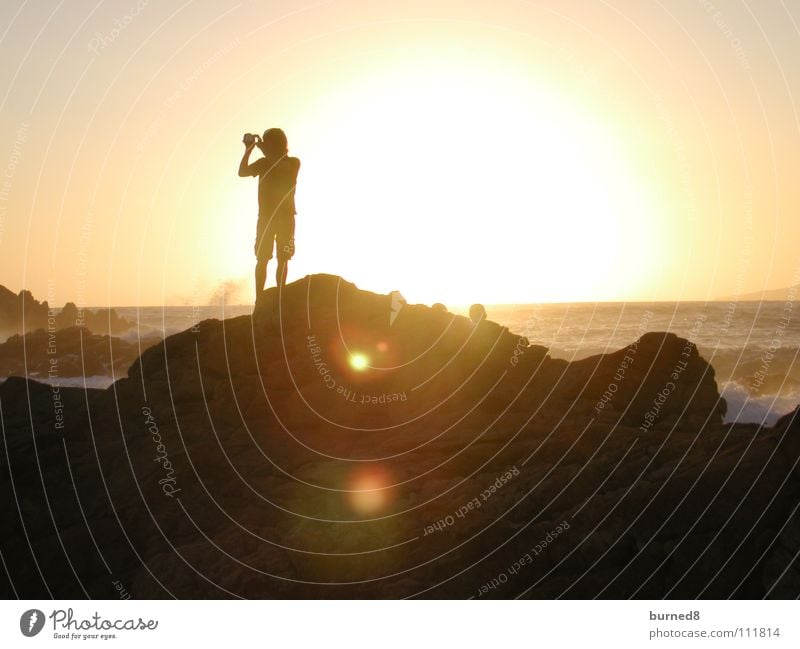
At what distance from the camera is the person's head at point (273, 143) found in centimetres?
2244

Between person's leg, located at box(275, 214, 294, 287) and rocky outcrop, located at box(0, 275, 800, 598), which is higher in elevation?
person's leg, located at box(275, 214, 294, 287)

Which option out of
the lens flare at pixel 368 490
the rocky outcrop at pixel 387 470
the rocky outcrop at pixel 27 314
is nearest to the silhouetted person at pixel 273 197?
the rocky outcrop at pixel 387 470

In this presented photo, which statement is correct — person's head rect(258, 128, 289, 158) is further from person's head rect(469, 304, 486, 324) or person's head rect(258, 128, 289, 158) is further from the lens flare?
the lens flare

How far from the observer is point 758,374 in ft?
280

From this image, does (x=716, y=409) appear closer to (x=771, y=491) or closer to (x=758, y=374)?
(x=771, y=491)

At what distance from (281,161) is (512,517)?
11.9 meters

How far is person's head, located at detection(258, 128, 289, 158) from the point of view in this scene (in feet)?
73.6

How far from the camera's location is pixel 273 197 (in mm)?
22609

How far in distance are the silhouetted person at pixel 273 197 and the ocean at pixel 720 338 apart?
3832 cm

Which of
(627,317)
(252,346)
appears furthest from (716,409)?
(627,317)

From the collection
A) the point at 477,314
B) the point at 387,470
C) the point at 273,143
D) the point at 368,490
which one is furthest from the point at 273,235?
the point at 368,490

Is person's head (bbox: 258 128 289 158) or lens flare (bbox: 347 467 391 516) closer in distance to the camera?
lens flare (bbox: 347 467 391 516)

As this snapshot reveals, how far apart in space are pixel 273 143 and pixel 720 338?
95.7 metres

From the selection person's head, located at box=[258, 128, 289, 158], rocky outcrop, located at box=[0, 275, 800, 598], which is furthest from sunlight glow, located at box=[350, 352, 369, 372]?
person's head, located at box=[258, 128, 289, 158]
